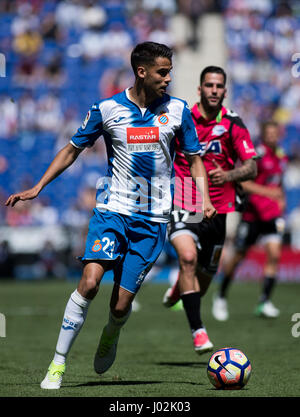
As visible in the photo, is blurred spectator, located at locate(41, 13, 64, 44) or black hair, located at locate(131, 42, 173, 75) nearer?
black hair, located at locate(131, 42, 173, 75)

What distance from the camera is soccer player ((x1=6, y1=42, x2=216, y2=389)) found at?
626cm

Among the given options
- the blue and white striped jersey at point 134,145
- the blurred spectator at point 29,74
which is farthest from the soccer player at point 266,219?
the blurred spectator at point 29,74

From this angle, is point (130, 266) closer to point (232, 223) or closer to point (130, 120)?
point (130, 120)

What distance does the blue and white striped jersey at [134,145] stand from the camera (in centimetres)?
629

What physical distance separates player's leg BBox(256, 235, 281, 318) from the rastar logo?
6.33 meters

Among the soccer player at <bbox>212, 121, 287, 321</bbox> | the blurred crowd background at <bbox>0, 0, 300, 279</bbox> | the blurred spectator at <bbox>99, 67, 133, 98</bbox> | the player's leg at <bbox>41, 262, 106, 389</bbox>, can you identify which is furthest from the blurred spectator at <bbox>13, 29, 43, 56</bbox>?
the player's leg at <bbox>41, 262, 106, 389</bbox>

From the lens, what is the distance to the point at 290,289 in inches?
696

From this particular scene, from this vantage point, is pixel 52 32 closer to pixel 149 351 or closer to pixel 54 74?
pixel 54 74

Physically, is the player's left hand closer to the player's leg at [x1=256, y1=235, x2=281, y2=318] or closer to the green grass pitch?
the green grass pitch

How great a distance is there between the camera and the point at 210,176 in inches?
298

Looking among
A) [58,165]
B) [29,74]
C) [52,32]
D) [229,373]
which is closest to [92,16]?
[52,32]
